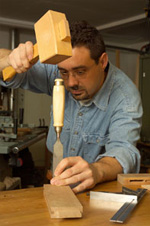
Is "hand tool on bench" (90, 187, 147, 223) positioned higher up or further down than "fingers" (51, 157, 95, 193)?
further down

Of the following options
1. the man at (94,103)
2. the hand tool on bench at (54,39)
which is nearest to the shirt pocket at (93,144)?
the man at (94,103)

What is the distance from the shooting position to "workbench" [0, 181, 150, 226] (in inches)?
31.4

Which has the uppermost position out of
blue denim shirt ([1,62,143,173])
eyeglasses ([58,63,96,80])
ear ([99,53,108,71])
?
ear ([99,53,108,71])

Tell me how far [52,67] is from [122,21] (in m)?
5.39

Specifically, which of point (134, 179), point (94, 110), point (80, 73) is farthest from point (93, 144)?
point (134, 179)

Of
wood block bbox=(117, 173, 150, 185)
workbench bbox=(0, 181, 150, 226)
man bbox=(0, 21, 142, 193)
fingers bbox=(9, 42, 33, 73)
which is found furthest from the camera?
man bbox=(0, 21, 142, 193)

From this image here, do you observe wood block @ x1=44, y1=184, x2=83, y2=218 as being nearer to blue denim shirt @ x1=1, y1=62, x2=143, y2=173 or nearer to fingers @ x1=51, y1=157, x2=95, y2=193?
fingers @ x1=51, y1=157, x2=95, y2=193

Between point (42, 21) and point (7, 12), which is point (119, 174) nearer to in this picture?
point (42, 21)

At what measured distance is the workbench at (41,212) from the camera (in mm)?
798

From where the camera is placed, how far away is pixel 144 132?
5.73m

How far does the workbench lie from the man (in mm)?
289

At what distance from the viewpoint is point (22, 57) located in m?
Result: 1.06

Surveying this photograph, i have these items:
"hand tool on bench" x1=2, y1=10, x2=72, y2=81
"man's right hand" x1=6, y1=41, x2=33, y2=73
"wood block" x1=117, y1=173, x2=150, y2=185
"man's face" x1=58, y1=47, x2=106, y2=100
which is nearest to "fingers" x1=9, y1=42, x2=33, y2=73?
"man's right hand" x1=6, y1=41, x2=33, y2=73

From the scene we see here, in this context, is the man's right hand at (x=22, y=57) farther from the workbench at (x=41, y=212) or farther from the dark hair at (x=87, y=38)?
the dark hair at (x=87, y=38)
